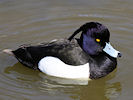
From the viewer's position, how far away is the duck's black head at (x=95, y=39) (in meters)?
5.86

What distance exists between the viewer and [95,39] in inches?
237

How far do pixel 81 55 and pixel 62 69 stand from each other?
1.37 ft

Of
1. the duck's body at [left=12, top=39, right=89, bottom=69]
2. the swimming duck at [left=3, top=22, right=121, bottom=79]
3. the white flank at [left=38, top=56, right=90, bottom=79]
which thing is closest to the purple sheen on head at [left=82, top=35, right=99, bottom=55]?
the swimming duck at [left=3, top=22, right=121, bottom=79]

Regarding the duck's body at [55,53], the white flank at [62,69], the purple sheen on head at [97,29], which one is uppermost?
the purple sheen on head at [97,29]

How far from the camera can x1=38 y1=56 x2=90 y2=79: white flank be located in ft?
19.7

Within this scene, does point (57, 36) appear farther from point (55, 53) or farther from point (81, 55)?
point (81, 55)

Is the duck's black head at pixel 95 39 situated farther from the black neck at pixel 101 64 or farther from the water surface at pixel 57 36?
the water surface at pixel 57 36

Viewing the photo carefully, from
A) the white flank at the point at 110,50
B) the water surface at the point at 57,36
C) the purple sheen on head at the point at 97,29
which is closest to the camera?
the purple sheen on head at the point at 97,29

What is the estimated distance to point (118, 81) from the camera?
6199 millimetres

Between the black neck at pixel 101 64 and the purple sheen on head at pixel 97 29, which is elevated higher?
the purple sheen on head at pixel 97 29

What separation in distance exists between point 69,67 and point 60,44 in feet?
1.49

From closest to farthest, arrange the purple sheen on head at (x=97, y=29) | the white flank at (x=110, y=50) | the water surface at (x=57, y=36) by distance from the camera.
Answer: the purple sheen on head at (x=97, y=29) → the water surface at (x=57, y=36) → the white flank at (x=110, y=50)

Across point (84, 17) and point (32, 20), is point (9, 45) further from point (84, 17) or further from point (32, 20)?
point (84, 17)

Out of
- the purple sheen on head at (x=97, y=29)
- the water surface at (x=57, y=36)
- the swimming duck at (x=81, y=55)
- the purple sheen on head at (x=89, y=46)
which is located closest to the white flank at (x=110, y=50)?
the swimming duck at (x=81, y=55)
